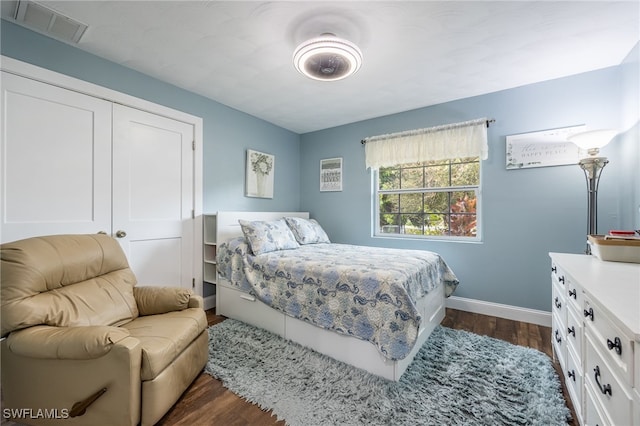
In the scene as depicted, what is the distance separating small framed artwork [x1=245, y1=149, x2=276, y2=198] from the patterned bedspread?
37.8 inches

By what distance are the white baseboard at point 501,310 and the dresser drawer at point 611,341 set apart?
1.82 m

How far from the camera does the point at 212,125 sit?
3.11 m

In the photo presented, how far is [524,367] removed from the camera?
6.08ft

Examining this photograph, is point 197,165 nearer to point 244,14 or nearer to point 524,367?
point 244,14

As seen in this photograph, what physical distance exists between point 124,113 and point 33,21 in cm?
74

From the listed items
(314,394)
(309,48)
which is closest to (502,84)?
(309,48)

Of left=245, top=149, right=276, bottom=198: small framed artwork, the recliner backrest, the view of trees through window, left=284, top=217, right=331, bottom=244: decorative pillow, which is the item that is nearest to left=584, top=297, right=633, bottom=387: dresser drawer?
the view of trees through window

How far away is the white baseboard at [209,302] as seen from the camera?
9.97 feet

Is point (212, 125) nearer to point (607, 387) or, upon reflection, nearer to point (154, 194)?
point (154, 194)

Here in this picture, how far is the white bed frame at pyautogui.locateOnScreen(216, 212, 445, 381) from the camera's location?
180 cm

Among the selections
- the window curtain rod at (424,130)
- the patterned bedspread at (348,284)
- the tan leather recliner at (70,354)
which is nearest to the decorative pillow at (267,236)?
the patterned bedspread at (348,284)

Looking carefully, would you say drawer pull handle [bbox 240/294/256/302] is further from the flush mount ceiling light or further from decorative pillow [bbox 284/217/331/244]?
the flush mount ceiling light

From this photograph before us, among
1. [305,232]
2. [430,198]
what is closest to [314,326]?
[305,232]

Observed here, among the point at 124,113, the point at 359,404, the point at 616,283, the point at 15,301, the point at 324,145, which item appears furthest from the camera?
the point at 324,145
